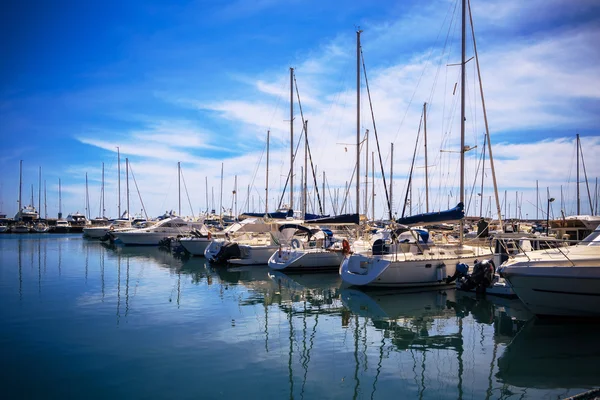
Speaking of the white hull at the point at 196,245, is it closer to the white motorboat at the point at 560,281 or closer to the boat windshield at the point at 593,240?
the white motorboat at the point at 560,281

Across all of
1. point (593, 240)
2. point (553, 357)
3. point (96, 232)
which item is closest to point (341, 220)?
point (593, 240)

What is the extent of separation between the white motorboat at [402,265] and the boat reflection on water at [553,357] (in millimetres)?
6472

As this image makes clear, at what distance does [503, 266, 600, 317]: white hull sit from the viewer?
12.9 metres

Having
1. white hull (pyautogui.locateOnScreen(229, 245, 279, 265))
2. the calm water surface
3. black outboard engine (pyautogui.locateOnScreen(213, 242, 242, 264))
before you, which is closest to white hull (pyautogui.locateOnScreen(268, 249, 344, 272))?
white hull (pyautogui.locateOnScreen(229, 245, 279, 265))

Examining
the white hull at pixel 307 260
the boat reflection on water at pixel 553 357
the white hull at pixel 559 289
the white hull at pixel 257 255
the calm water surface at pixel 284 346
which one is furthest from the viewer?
the white hull at pixel 257 255

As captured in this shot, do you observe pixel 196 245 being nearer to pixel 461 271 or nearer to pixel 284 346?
pixel 461 271

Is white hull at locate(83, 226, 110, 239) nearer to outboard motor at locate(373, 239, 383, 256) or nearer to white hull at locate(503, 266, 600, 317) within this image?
outboard motor at locate(373, 239, 383, 256)

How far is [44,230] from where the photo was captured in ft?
287

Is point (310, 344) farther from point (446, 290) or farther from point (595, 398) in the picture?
point (446, 290)

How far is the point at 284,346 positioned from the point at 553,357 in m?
6.86

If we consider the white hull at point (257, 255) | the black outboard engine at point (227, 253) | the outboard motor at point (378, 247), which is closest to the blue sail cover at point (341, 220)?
the white hull at point (257, 255)

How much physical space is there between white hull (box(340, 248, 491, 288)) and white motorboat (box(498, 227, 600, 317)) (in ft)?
18.9

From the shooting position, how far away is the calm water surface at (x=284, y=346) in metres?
8.78

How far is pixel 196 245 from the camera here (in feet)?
126
